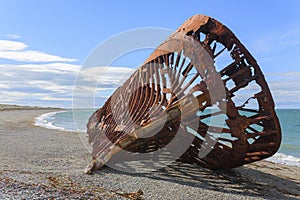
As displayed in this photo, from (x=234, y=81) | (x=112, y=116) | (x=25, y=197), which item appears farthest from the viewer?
(x=112, y=116)

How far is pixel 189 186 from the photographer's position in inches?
242

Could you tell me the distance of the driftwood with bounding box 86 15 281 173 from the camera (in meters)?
5.83

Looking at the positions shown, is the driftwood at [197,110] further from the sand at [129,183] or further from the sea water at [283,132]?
the sea water at [283,132]

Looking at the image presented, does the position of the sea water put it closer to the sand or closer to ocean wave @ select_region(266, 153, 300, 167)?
ocean wave @ select_region(266, 153, 300, 167)

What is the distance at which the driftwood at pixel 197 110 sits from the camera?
19.1ft

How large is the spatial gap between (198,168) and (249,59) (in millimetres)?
3184

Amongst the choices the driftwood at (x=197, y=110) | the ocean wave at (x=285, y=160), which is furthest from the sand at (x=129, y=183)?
the ocean wave at (x=285, y=160)

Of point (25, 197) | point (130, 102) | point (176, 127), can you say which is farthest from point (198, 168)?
point (25, 197)

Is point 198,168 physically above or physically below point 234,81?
below

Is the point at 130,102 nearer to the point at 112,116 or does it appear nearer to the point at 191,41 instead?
the point at 112,116

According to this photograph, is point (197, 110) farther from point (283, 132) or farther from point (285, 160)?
point (283, 132)

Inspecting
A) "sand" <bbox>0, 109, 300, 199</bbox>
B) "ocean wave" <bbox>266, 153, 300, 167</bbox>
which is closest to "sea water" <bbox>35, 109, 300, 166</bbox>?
"ocean wave" <bbox>266, 153, 300, 167</bbox>

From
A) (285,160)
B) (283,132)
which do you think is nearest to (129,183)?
(285,160)

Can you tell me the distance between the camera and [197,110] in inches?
241
